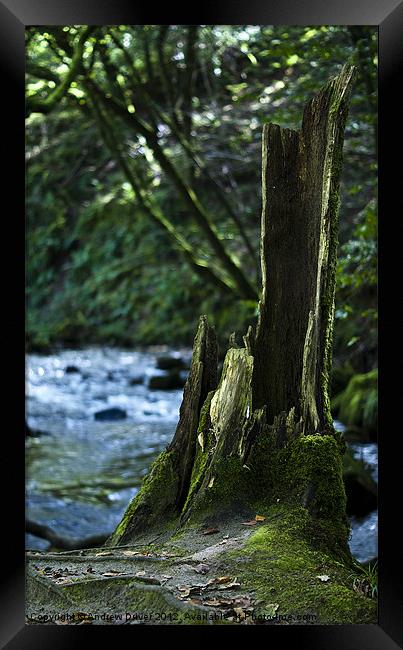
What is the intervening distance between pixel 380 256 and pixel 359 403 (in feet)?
21.6

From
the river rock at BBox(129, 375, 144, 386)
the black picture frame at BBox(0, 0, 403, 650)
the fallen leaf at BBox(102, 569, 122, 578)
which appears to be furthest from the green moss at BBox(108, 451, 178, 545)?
the river rock at BBox(129, 375, 144, 386)

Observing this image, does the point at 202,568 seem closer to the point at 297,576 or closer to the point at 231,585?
the point at 231,585

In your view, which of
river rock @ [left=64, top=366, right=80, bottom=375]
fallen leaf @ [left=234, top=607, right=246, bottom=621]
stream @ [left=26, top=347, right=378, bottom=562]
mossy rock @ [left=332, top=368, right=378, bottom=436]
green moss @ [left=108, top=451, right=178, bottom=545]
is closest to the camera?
fallen leaf @ [left=234, top=607, right=246, bottom=621]

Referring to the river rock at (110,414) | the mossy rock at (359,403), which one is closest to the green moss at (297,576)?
the mossy rock at (359,403)

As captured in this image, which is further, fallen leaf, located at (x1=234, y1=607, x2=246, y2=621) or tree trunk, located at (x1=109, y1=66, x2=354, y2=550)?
tree trunk, located at (x1=109, y1=66, x2=354, y2=550)

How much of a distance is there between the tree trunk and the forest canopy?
5.98ft

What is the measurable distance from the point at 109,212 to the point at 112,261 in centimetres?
129

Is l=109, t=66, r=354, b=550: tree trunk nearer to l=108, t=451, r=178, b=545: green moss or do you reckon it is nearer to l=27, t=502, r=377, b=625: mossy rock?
l=108, t=451, r=178, b=545: green moss

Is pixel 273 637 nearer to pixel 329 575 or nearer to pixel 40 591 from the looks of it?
pixel 329 575

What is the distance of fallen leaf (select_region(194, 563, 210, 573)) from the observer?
2.91 meters

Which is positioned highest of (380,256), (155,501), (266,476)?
(380,256)

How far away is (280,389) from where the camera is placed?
346 centimetres

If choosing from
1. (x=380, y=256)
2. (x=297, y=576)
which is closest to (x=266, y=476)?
(x=297, y=576)
